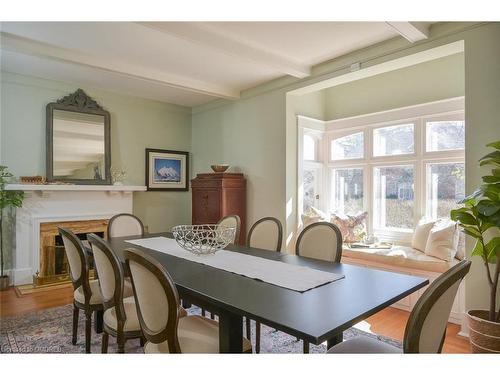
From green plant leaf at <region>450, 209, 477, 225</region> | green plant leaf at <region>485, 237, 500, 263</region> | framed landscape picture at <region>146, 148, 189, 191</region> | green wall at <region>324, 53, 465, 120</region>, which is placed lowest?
green plant leaf at <region>485, 237, 500, 263</region>

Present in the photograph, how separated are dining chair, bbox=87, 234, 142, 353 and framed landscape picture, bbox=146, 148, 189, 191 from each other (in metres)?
3.39

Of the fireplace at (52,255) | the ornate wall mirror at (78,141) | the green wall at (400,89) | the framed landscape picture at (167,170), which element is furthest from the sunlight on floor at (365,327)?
the ornate wall mirror at (78,141)

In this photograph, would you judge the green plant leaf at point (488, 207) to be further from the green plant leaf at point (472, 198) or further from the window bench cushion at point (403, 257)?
the window bench cushion at point (403, 257)

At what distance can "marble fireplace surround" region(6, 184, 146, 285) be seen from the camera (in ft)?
13.0

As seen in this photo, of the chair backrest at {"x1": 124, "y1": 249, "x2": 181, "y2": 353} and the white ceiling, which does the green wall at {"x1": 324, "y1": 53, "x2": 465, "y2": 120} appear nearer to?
the white ceiling

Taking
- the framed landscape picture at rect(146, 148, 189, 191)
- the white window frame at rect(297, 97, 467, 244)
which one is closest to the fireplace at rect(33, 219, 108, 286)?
the framed landscape picture at rect(146, 148, 189, 191)

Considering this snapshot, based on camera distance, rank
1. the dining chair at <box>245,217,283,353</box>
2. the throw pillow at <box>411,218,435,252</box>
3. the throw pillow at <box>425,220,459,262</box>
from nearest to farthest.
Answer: the dining chair at <box>245,217,283,353</box> → the throw pillow at <box>425,220,459,262</box> → the throw pillow at <box>411,218,435,252</box>

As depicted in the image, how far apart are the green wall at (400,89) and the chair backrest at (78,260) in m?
3.83

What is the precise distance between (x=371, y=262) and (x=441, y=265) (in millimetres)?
702

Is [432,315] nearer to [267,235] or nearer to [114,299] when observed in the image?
[114,299]
